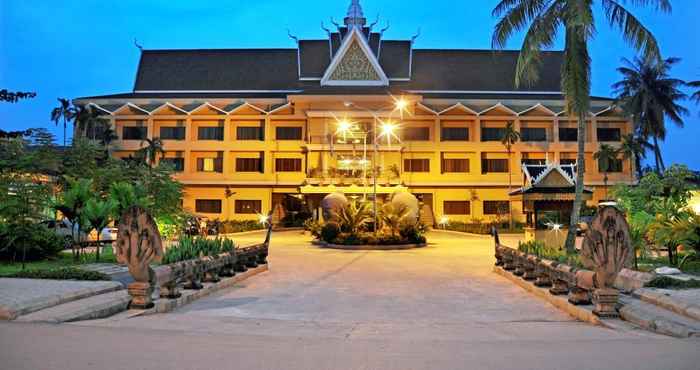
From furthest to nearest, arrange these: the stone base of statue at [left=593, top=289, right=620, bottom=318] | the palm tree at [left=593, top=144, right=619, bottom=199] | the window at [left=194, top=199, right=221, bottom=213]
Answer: the window at [left=194, top=199, right=221, bottom=213] → the palm tree at [left=593, top=144, right=619, bottom=199] → the stone base of statue at [left=593, top=289, right=620, bottom=318]

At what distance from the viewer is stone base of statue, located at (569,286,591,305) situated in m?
8.53

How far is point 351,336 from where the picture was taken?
6.66m

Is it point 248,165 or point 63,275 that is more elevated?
point 248,165

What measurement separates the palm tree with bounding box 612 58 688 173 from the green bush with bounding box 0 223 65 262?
152 ft

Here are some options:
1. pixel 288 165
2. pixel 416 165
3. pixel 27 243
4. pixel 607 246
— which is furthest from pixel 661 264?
pixel 288 165

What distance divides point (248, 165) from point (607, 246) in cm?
3849

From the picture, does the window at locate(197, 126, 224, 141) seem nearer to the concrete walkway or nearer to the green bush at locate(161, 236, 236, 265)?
the green bush at locate(161, 236, 236, 265)

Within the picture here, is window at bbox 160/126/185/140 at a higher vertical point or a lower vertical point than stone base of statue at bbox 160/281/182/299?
higher

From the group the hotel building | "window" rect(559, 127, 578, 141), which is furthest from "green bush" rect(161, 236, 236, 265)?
"window" rect(559, 127, 578, 141)

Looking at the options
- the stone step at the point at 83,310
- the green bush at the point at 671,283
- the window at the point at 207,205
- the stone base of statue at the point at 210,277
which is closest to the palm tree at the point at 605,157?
the window at the point at 207,205

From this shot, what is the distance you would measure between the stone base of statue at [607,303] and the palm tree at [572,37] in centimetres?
816

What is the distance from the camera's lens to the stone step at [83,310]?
7223mm

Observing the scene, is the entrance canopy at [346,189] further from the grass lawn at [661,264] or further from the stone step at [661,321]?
the stone step at [661,321]

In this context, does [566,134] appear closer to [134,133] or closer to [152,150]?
[152,150]
